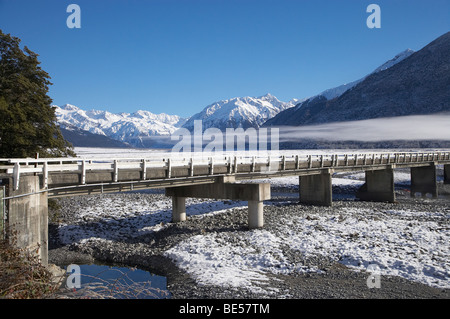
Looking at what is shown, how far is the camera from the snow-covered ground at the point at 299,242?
45.4 feet

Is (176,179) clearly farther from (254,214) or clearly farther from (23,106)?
(23,106)

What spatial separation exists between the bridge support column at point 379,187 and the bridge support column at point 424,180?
1201 centimetres

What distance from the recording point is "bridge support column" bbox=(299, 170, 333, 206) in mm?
31312

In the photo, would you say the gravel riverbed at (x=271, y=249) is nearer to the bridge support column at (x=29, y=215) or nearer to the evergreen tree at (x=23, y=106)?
the bridge support column at (x=29, y=215)

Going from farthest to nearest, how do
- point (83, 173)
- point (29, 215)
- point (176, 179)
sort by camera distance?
point (176, 179), point (83, 173), point (29, 215)

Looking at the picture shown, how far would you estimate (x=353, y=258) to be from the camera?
595 inches

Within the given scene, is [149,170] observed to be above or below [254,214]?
above

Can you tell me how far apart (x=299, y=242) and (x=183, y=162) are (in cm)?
787

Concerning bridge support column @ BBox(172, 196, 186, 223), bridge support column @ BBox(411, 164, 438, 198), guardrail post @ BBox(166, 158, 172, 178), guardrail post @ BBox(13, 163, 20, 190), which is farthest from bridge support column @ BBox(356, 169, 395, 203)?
guardrail post @ BBox(13, 163, 20, 190)

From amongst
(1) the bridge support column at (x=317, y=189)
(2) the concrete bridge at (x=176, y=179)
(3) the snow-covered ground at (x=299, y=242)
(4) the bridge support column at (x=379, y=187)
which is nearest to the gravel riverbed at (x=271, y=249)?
(3) the snow-covered ground at (x=299, y=242)

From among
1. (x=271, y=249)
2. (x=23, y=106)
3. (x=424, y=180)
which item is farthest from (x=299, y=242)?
(x=424, y=180)

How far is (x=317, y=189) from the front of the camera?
3166 cm
